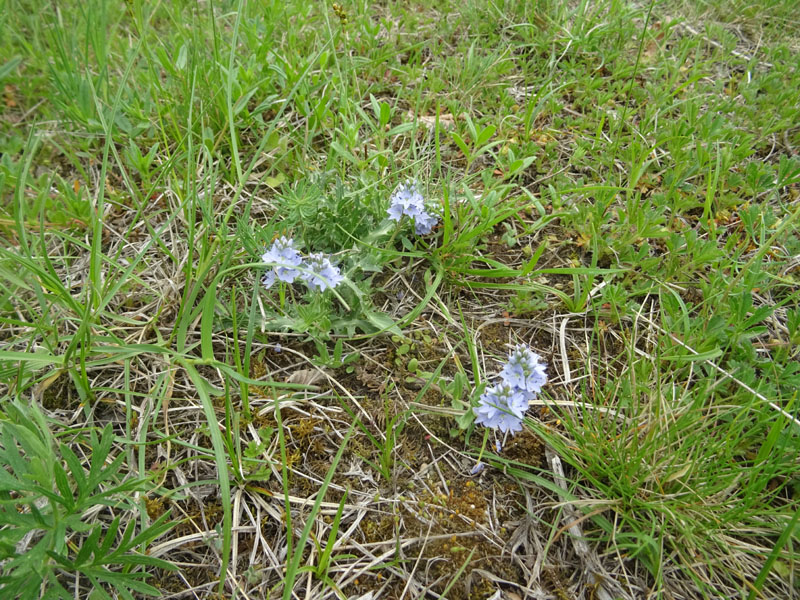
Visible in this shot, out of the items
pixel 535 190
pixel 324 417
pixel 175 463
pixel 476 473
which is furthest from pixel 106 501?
pixel 535 190

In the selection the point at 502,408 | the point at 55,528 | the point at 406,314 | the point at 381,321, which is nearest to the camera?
the point at 55,528

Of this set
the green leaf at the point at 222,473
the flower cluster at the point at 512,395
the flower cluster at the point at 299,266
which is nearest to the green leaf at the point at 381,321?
the flower cluster at the point at 299,266

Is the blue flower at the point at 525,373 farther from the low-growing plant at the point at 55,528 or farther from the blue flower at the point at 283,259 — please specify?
the low-growing plant at the point at 55,528

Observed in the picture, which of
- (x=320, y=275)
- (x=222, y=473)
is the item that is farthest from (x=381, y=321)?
(x=222, y=473)

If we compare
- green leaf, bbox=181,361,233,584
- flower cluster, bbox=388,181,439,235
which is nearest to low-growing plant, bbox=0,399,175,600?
green leaf, bbox=181,361,233,584

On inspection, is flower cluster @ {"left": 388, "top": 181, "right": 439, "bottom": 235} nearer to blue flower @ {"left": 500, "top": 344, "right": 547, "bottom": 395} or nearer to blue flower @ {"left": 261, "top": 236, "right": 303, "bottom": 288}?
Result: blue flower @ {"left": 261, "top": 236, "right": 303, "bottom": 288}

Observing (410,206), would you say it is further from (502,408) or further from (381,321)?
(502,408)

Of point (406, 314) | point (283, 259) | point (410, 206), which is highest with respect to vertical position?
point (410, 206)
